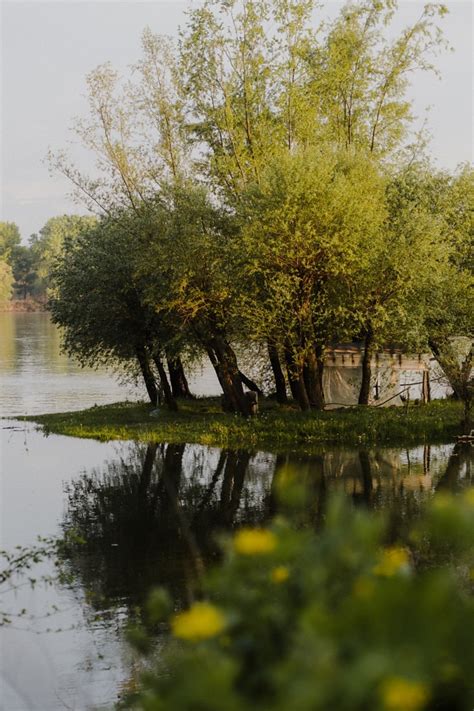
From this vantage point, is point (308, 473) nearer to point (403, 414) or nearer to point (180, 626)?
point (403, 414)

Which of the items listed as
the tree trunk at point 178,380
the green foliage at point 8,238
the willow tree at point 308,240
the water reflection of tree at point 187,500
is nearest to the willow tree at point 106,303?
the tree trunk at point 178,380

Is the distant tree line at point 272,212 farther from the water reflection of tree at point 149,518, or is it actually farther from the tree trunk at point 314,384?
the water reflection of tree at point 149,518

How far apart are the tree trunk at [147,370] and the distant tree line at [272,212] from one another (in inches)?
8.0

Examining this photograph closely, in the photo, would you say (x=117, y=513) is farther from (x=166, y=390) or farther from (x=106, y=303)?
(x=166, y=390)

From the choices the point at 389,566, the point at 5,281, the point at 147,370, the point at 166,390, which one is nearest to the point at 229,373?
the point at 166,390

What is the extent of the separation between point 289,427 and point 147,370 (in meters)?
11.5

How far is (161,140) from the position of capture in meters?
33.8

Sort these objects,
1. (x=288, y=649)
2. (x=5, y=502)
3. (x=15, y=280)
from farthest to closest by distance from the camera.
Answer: (x=15, y=280)
(x=5, y=502)
(x=288, y=649)

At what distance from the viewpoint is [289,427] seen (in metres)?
27.8

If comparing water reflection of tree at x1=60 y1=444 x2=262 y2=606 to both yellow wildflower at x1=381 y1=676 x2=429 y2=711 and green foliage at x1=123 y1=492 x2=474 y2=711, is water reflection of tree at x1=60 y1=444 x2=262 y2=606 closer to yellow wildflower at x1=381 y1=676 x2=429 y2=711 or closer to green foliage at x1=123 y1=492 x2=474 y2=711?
green foliage at x1=123 y1=492 x2=474 y2=711

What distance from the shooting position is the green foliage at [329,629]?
2.29m

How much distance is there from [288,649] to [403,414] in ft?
89.7

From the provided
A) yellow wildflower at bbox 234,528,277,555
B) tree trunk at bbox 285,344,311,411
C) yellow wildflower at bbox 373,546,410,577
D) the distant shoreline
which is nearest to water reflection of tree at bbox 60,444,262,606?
tree trunk at bbox 285,344,311,411

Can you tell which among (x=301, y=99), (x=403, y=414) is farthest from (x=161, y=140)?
(x=403, y=414)
